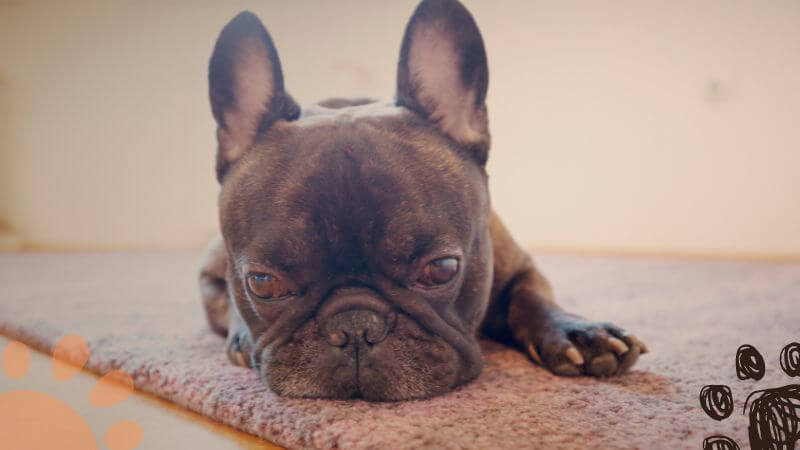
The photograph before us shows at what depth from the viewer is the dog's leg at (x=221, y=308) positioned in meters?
1.58

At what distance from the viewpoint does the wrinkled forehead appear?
1302 mm

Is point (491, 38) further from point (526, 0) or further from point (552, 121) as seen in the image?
point (552, 121)

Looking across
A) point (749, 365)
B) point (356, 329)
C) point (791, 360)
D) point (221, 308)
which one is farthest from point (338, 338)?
point (791, 360)

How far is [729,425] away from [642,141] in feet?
11.4

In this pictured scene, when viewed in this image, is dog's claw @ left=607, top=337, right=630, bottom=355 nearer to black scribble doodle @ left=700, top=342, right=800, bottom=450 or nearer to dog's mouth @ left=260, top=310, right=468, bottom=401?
black scribble doodle @ left=700, top=342, right=800, bottom=450

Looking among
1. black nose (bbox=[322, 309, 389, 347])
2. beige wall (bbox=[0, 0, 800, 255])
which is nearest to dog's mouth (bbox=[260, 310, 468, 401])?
black nose (bbox=[322, 309, 389, 347])

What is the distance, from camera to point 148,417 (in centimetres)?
133

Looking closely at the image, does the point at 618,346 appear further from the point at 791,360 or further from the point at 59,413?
the point at 59,413

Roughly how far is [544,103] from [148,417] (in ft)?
12.1

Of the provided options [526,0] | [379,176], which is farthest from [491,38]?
[379,176]

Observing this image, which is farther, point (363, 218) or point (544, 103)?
point (544, 103)

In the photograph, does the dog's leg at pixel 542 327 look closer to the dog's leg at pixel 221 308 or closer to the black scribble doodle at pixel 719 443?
the black scribble doodle at pixel 719 443

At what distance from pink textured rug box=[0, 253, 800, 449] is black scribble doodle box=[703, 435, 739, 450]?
0.07 feet

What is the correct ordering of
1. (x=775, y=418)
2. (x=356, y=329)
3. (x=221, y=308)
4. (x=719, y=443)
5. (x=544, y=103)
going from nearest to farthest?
(x=719, y=443)
(x=775, y=418)
(x=356, y=329)
(x=221, y=308)
(x=544, y=103)
